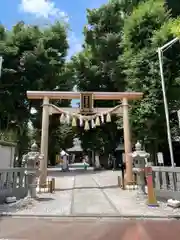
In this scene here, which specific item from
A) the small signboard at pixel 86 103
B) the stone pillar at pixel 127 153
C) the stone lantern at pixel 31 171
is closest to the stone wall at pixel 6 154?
the stone lantern at pixel 31 171

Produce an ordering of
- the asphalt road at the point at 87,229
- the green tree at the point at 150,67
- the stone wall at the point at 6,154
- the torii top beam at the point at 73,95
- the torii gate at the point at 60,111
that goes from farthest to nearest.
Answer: the green tree at the point at 150,67, the torii top beam at the point at 73,95, the torii gate at the point at 60,111, the stone wall at the point at 6,154, the asphalt road at the point at 87,229

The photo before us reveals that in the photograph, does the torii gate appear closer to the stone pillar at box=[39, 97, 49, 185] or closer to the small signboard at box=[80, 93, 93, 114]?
the stone pillar at box=[39, 97, 49, 185]

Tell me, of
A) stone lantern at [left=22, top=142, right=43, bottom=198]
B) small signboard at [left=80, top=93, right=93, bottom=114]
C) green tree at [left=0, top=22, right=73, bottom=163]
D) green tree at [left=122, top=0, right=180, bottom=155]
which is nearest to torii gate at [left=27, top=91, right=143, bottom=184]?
small signboard at [left=80, top=93, right=93, bottom=114]

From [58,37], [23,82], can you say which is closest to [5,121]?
[23,82]

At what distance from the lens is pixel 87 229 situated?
536 centimetres

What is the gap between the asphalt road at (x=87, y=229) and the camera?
15.9 ft

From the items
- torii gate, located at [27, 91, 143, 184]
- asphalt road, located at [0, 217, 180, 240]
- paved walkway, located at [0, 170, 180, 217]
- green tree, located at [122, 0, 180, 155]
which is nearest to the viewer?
asphalt road, located at [0, 217, 180, 240]

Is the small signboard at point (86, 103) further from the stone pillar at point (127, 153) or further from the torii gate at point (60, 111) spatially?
the stone pillar at point (127, 153)

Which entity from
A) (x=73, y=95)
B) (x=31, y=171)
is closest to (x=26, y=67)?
(x=73, y=95)

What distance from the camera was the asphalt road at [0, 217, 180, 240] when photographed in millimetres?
4842

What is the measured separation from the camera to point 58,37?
22188 mm

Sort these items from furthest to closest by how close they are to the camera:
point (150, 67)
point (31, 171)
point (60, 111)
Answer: point (150, 67)
point (60, 111)
point (31, 171)

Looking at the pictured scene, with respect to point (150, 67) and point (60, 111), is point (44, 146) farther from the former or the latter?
point (150, 67)

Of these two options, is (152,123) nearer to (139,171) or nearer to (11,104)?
(139,171)
